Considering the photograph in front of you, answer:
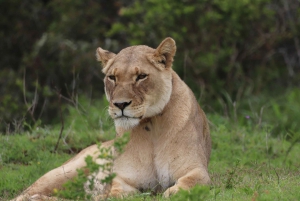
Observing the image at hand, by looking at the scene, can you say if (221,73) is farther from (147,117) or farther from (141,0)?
(147,117)

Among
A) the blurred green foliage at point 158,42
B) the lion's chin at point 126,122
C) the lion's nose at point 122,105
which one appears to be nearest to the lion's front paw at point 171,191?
the lion's chin at point 126,122

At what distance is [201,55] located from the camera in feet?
41.1

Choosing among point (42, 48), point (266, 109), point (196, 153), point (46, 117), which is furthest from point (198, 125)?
point (42, 48)

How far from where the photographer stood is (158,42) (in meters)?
12.5

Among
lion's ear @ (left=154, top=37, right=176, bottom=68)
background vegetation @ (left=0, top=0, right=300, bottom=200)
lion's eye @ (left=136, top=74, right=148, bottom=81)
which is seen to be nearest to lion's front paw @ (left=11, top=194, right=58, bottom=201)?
lion's eye @ (left=136, top=74, right=148, bottom=81)

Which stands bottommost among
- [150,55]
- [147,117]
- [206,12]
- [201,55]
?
[201,55]

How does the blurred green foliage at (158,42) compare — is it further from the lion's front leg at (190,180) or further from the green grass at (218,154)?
the lion's front leg at (190,180)

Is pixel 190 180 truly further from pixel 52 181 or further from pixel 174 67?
pixel 174 67

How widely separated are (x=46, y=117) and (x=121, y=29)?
2.00m

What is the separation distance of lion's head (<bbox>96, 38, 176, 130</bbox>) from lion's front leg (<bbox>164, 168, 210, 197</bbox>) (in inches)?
23.1

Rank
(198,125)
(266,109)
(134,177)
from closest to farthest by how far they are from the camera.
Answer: (134,177)
(198,125)
(266,109)

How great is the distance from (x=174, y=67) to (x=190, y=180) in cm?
678

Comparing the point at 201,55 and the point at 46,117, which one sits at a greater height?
the point at 201,55

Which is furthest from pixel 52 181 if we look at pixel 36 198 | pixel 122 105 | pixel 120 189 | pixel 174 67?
pixel 174 67
